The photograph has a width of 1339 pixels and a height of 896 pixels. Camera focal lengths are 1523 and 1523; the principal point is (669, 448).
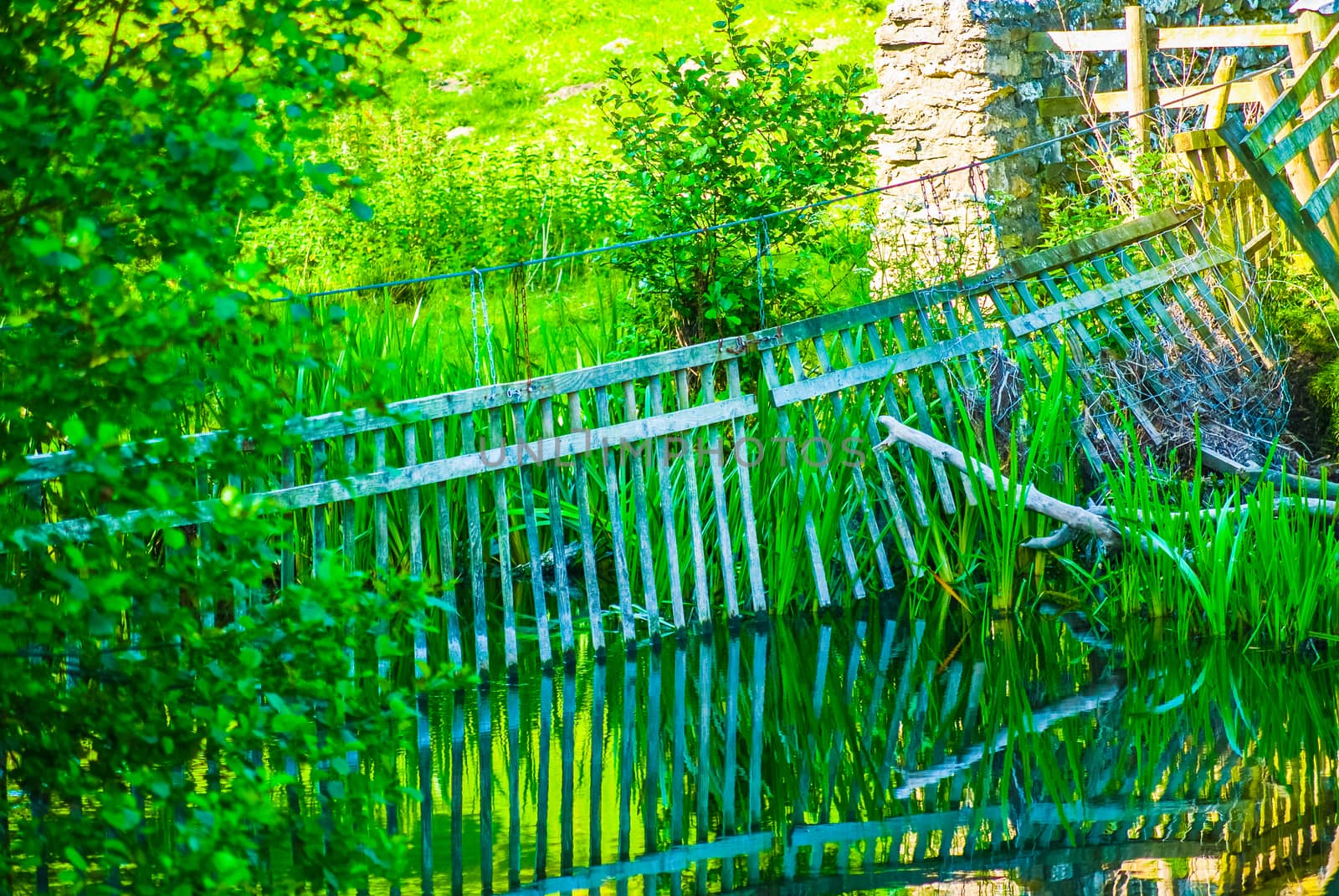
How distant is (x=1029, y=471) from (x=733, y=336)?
1434 mm

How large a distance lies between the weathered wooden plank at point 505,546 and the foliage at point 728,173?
1.31m

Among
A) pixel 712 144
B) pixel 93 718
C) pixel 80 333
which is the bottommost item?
pixel 93 718

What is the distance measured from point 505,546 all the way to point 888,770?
6.37 ft

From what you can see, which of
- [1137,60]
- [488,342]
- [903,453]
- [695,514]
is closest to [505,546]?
[695,514]

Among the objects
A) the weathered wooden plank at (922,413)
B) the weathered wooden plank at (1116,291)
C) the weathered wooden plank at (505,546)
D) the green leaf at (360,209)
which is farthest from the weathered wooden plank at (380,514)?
the weathered wooden plank at (1116,291)

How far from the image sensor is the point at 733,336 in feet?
22.5

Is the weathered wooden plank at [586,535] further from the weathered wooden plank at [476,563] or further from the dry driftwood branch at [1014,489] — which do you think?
the dry driftwood branch at [1014,489]

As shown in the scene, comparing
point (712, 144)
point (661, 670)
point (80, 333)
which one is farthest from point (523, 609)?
point (80, 333)

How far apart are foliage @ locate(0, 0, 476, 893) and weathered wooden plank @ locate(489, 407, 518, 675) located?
2.86m

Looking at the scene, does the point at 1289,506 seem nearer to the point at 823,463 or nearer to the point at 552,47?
the point at 823,463

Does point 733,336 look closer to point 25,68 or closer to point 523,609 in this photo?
point 523,609

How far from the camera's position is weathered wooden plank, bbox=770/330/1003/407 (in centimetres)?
670

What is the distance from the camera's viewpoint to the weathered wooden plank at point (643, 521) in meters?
6.36

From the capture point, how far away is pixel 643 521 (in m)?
6.38
